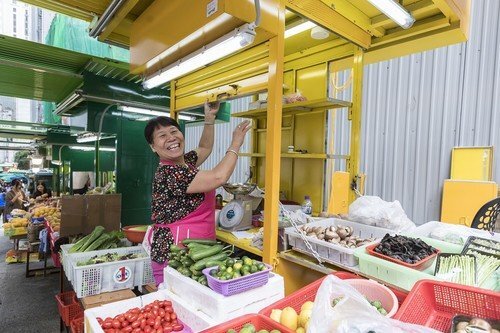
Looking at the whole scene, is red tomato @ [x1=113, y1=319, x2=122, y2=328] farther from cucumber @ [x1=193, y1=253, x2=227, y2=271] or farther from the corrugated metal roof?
the corrugated metal roof

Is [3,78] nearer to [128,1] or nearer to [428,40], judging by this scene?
[128,1]

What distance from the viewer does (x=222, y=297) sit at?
161 centimetres

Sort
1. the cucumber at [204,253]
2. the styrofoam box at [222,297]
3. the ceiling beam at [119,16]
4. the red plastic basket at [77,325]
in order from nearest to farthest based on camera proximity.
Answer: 1. the styrofoam box at [222,297]
2. the cucumber at [204,253]
3. the ceiling beam at [119,16]
4. the red plastic basket at [77,325]

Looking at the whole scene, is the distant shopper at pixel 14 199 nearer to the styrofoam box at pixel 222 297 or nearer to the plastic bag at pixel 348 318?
the styrofoam box at pixel 222 297

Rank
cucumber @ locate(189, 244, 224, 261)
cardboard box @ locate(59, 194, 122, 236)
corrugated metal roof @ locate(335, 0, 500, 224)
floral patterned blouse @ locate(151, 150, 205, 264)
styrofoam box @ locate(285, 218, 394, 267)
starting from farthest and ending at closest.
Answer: cardboard box @ locate(59, 194, 122, 236), corrugated metal roof @ locate(335, 0, 500, 224), floral patterned blouse @ locate(151, 150, 205, 264), styrofoam box @ locate(285, 218, 394, 267), cucumber @ locate(189, 244, 224, 261)

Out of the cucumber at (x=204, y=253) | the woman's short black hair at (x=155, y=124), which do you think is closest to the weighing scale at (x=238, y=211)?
the cucumber at (x=204, y=253)

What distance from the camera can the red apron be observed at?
2367 millimetres

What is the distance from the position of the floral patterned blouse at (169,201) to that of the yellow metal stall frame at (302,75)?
589 millimetres

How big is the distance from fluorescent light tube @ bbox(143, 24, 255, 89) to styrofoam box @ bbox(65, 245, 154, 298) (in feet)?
6.74

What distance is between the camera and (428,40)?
8.83ft

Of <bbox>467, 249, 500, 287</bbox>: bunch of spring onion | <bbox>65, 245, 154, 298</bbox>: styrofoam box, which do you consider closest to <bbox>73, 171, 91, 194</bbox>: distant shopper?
<bbox>65, 245, 154, 298</bbox>: styrofoam box

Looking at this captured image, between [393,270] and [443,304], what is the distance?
0.31m

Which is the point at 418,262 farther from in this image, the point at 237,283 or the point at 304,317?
the point at 237,283

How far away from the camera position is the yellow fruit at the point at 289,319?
1.36 meters
